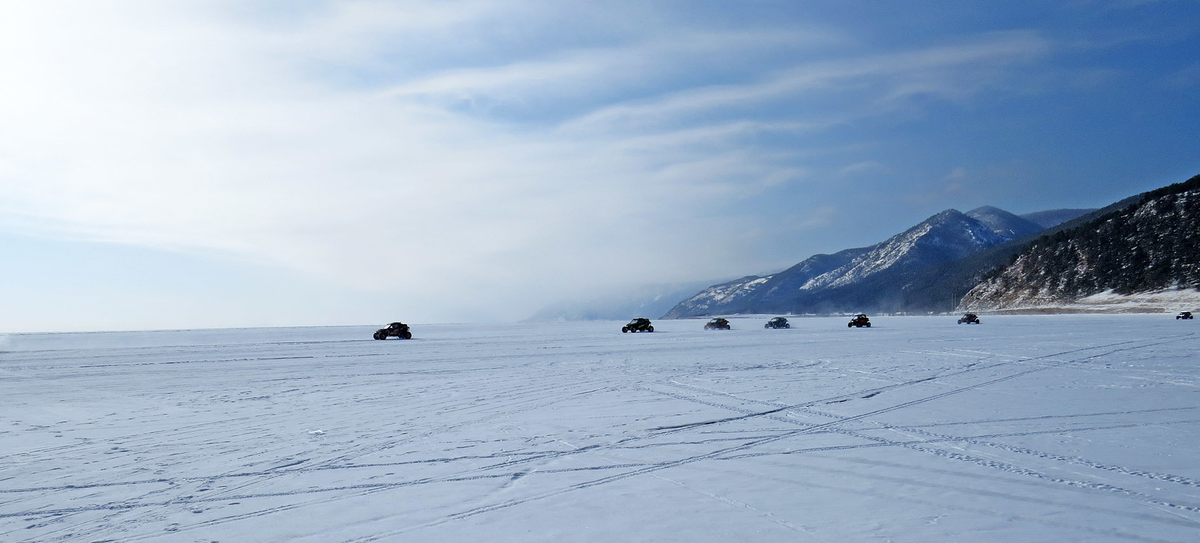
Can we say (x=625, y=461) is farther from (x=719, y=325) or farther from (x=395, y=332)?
(x=719, y=325)

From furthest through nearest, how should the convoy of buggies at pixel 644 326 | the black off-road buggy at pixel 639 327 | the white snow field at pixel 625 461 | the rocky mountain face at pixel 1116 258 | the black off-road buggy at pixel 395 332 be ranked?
the rocky mountain face at pixel 1116 258
the black off-road buggy at pixel 639 327
the convoy of buggies at pixel 644 326
the black off-road buggy at pixel 395 332
the white snow field at pixel 625 461

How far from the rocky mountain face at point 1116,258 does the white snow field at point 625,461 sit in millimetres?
104868

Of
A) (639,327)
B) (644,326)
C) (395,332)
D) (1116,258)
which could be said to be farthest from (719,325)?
(1116,258)

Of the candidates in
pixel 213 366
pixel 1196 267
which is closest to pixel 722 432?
pixel 213 366

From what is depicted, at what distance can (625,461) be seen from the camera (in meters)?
9.08

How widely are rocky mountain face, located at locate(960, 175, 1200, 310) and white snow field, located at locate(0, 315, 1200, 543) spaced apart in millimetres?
Answer: 104868

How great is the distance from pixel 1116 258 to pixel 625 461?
13311 centimetres

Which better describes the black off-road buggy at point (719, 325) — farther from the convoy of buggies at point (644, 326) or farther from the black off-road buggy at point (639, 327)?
the black off-road buggy at point (639, 327)

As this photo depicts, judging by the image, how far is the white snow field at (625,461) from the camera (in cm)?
645

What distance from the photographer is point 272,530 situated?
6469 mm

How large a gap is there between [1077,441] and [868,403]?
4.37 m

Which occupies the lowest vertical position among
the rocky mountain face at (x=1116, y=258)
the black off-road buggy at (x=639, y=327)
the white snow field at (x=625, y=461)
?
the white snow field at (x=625, y=461)

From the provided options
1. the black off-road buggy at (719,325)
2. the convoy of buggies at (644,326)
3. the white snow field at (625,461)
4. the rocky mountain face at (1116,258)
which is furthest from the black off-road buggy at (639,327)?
the rocky mountain face at (1116,258)

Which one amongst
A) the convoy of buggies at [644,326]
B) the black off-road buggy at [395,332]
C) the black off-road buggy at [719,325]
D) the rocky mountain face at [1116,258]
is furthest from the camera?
the rocky mountain face at [1116,258]
